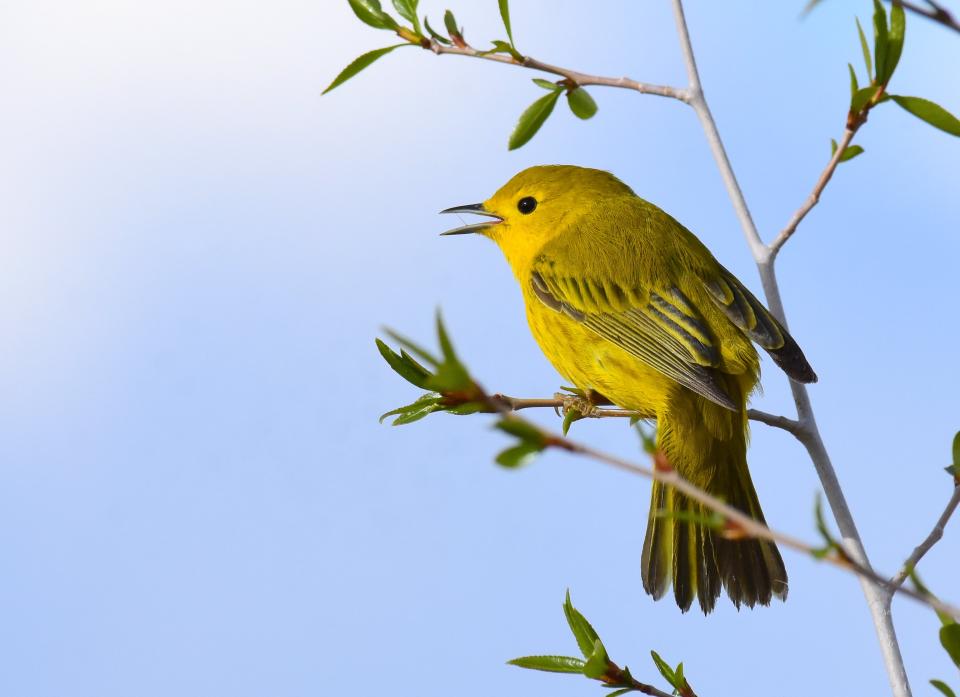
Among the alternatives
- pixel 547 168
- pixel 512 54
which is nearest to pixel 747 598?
pixel 512 54

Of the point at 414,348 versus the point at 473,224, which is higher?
the point at 473,224

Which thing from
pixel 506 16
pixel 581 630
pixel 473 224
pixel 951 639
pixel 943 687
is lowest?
pixel 943 687

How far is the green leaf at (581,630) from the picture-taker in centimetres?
347

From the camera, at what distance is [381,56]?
366 centimetres

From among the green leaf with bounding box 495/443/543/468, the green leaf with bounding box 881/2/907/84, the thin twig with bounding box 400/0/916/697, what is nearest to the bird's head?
the thin twig with bounding box 400/0/916/697

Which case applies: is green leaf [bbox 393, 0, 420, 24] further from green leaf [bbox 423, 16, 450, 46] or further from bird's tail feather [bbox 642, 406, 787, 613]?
bird's tail feather [bbox 642, 406, 787, 613]

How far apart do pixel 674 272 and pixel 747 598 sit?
1510 mm

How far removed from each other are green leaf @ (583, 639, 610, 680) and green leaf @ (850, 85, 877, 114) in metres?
1.84

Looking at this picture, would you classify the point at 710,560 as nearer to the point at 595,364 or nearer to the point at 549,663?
the point at 595,364

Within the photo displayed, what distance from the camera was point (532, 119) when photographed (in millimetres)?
3832

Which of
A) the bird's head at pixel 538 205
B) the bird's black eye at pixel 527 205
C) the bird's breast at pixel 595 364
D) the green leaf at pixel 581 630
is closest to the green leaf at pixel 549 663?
the green leaf at pixel 581 630

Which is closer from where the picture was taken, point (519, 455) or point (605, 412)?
point (519, 455)

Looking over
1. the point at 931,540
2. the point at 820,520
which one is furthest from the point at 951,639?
the point at 820,520

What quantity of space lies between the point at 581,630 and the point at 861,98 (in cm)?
191
